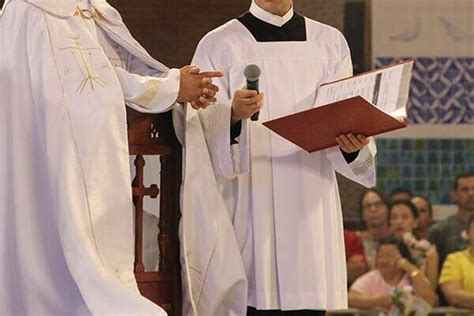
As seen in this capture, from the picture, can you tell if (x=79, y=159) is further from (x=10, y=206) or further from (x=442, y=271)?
(x=442, y=271)

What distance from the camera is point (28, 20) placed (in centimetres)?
471

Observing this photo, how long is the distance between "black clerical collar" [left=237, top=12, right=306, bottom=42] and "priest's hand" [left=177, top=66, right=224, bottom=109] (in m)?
0.38

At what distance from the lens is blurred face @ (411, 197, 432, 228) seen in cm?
753

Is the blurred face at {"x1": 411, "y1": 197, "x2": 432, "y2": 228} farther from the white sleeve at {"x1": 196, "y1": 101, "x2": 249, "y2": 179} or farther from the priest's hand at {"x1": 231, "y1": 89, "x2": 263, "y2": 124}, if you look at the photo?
the priest's hand at {"x1": 231, "y1": 89, "x2": 263, "y2": 124}

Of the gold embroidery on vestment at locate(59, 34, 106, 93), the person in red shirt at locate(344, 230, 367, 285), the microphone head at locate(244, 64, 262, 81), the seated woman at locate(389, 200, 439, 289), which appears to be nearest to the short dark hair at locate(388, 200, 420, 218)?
the seated woman at locate(389, 200, 439, 289)

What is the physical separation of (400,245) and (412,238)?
0.08 m

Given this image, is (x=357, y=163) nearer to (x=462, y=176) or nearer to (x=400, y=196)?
(x=400, y=196)

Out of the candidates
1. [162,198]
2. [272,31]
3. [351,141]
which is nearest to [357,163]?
[351,141]

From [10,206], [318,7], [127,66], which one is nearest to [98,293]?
[10,206]

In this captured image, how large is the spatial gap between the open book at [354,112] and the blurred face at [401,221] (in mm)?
2626

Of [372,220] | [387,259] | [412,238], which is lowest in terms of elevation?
[387,259]

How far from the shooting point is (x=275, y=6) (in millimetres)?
5148

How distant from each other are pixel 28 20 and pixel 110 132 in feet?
1.59

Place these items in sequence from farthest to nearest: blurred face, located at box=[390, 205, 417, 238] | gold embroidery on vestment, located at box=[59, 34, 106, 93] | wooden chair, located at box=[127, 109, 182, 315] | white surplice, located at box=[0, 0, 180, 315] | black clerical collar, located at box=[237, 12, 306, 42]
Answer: blurred face, located at box=[390, 205, 417, 238], black clerical collar, located at box=[237, 12, 306, 42], wooden chair, located at box=[127, 109, 182, 315], gold embroidery on vestment, located at box=[59, 34, 106, 93], white surplice, located at box=[0, 0, 180, 315]
